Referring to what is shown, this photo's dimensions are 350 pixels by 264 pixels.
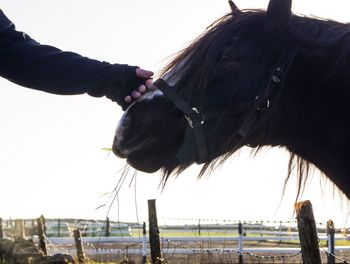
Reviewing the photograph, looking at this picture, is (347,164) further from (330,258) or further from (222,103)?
(330,258)

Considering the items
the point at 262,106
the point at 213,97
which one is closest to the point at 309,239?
the point at 262,106

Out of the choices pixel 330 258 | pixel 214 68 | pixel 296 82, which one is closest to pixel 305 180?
pixel 296 82

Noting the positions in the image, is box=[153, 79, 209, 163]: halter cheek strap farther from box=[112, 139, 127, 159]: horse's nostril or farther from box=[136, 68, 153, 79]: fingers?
box=[112, 139, 127, 159]: horse's nostril

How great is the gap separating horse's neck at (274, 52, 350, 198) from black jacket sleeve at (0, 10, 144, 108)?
0.81m

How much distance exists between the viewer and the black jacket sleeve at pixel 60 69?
2918mm

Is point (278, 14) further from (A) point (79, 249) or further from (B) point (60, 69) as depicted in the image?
(A) point (79, 249)

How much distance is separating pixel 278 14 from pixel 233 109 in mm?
540

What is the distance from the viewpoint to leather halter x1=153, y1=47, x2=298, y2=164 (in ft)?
9.71

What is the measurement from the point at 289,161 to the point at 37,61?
1.53 meters

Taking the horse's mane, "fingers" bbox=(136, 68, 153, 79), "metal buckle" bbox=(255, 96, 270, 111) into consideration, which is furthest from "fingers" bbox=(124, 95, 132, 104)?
"metal buckle" bbox=(255, 96, 270, 111)

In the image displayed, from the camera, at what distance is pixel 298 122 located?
3.14m

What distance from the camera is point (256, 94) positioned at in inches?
121

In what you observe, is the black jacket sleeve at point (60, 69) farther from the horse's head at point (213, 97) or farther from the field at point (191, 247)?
the field at point (191, 247)

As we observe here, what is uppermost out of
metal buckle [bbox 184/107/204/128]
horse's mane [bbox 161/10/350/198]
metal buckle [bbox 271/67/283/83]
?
horse's mane [bbox 161/10/350/198]
